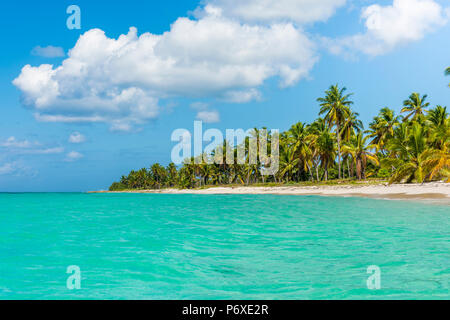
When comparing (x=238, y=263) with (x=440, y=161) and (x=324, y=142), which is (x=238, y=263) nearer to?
(x=440, y=161)

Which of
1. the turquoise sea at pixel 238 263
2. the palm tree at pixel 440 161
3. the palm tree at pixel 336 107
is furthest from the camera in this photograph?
the palm tree at pixel 336 107

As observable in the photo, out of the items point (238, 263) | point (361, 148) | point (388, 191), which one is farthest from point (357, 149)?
point (238, 263)

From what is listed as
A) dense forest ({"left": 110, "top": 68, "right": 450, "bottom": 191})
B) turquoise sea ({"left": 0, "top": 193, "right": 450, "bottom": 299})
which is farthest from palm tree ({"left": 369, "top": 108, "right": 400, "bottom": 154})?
turquoise sea ({"left": 0, "top": 193, "right": 450, "bottom": 299})

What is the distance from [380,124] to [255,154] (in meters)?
26.7

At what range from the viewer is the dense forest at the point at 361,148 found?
3416cm

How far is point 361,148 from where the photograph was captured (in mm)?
52531

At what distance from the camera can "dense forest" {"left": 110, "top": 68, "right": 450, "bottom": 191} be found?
3416 cm
